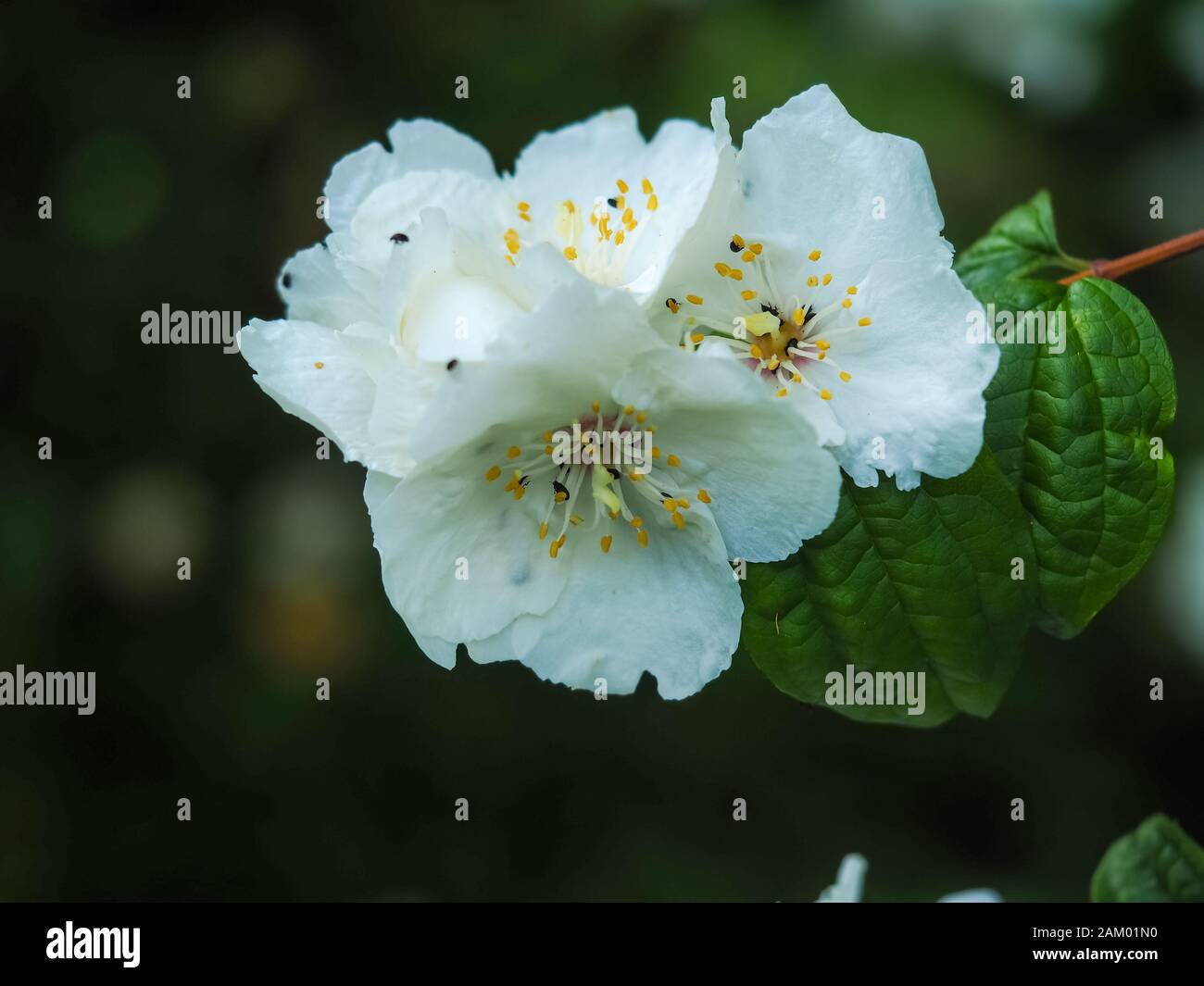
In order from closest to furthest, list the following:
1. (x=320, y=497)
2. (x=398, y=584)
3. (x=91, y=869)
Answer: (x=398, y=584), (x=91, y=869), (x=320, y=497)

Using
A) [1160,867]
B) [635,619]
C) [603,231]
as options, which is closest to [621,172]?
[603,231]

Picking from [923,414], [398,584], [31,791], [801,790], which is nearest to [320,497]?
[31,791]

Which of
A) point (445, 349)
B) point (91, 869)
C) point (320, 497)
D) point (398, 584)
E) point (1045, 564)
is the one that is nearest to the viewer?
point (445, 349)

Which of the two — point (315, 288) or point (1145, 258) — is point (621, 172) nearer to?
point (315, 288)

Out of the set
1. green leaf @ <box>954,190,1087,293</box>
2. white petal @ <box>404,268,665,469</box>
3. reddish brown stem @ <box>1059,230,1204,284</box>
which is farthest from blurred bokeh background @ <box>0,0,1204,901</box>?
white petal @ <box>404,268,665,469</box>

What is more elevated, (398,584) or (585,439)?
(585,439)

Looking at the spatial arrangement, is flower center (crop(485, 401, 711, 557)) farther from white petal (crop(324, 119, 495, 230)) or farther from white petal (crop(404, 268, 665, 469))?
white petal (crop(324, 119, 495, 230))

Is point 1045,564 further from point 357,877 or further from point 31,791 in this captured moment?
point 31,791
